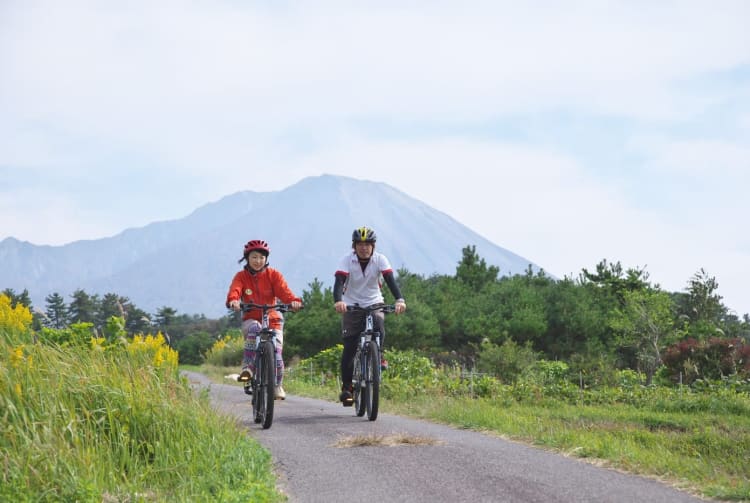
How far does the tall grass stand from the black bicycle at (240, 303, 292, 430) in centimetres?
118

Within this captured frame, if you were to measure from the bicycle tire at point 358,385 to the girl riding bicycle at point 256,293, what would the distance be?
924mm

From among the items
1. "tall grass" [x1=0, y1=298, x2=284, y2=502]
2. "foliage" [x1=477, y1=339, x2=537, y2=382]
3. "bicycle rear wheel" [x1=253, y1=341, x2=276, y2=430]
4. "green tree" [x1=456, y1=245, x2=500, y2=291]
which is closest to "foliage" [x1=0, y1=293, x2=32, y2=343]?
"tall grass" [x1=0, y1=298, x2=284, y2=502]

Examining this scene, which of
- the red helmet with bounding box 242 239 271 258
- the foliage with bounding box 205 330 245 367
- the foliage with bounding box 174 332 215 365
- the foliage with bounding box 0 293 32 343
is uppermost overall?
the red helmet with bounding box 242 239 271 258

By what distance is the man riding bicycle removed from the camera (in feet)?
30.0

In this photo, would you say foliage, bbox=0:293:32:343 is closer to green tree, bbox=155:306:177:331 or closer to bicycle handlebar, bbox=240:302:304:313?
bicycle handlebar, bbox=240:302:304:313

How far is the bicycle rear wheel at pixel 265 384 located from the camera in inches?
330

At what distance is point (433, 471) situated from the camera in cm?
611

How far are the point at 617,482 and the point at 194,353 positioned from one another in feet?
208

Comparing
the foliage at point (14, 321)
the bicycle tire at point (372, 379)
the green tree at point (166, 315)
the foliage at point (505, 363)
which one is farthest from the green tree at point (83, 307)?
the bicycle tire at point (372, 379)

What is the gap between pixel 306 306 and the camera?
40.7 meters

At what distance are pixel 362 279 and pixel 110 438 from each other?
390cm

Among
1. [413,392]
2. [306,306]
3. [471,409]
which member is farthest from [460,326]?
[471,409]

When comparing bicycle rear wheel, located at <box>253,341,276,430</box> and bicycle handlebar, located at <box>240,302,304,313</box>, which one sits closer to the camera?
bicycle rear wheel, located at <box>253,341,276,430</box>

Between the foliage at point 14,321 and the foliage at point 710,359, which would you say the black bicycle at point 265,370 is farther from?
the foliage at point 710,359
